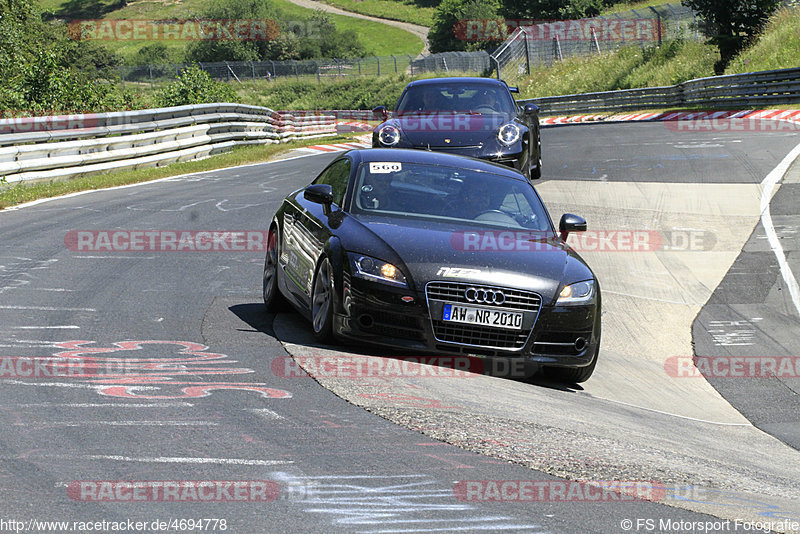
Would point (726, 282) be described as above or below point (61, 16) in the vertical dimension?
below

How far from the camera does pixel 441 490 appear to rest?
13.6 feet

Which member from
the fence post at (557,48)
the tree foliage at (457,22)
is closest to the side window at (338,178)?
the fence post at (557,48)

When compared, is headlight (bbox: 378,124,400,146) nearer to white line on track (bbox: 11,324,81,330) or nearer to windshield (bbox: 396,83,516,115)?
windshield (bbox: 396,83,516,115)

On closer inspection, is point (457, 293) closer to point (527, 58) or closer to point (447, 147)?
point (447, 147)

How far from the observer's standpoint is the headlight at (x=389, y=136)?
554 inches

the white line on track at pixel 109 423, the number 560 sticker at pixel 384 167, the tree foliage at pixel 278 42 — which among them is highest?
the tree foliage at pixel 278 42

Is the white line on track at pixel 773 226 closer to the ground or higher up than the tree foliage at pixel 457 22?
closer to the ground

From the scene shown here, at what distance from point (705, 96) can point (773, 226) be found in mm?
22141

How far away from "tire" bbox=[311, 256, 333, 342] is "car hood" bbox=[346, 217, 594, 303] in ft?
1.29

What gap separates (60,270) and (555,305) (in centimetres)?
531

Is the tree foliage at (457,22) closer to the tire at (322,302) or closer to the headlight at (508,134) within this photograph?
the headlight at (508,134)

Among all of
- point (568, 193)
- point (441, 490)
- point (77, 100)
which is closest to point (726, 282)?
point (568, 193)

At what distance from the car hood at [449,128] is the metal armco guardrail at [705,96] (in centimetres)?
1890

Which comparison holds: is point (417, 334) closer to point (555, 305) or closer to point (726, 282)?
point (555, 305)
